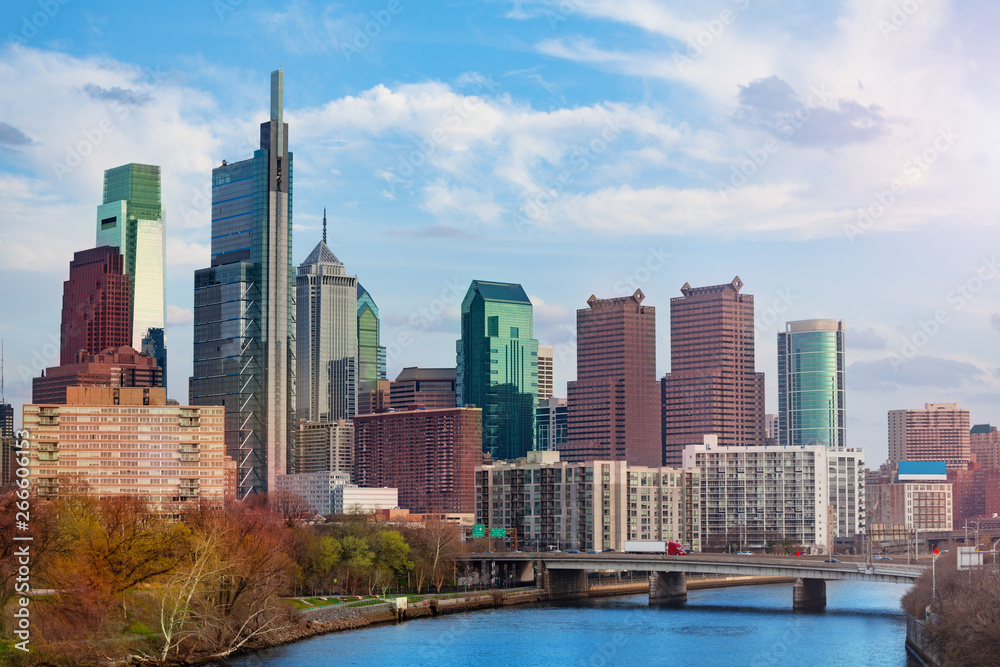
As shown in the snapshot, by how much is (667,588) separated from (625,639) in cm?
4873

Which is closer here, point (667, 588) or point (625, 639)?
point (625, 639)

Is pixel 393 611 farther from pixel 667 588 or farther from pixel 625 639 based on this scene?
pixel 667 588

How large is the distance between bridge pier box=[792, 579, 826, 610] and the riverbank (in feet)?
102

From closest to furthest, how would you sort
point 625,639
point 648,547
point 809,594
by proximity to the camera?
1. point 625,639
2. point 809,594
3. point 648,547

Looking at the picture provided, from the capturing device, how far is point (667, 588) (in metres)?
160

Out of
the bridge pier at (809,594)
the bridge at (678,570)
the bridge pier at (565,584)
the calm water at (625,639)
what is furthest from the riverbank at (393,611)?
the bridge pier at (809,594)

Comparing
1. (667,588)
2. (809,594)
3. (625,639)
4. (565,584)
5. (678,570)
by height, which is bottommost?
(565,584)

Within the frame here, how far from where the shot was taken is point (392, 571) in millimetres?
150375

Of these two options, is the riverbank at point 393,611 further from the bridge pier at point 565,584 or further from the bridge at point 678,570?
the bridge at point 678,570

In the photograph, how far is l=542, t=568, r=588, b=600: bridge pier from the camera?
542 feet

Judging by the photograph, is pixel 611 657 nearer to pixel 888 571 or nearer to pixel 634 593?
pixel 888 571

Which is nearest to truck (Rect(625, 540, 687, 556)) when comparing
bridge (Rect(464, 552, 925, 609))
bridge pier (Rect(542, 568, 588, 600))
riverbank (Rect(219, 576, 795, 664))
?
riverbank (Rect(219, 576, 795, 664))

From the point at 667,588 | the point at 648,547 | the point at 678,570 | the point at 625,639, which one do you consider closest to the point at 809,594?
the point at 678,570

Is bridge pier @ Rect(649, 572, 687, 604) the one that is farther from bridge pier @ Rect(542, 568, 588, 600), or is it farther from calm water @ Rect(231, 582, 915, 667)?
bridge pier @ Rect(542, 568, 588, 600)
